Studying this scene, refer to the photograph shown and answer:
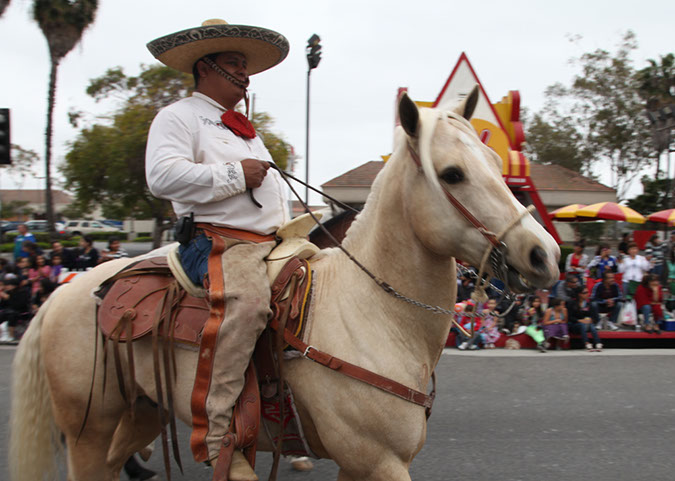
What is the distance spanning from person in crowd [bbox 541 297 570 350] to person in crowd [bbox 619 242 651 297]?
112 inches

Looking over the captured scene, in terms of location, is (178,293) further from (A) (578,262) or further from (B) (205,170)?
(A) (578,262)

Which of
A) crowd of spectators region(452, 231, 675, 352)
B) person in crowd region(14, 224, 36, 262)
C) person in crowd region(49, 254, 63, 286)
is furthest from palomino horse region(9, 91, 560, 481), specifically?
person in crowd region(14, 224, 36, 262)

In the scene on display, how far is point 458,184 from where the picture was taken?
2.08 m

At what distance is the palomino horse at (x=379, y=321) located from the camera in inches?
81.5

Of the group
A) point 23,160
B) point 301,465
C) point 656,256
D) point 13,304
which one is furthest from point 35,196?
point 301,465

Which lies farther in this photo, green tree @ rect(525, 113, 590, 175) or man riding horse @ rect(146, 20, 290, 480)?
green tree @ rect(525, 113, 590, 175)

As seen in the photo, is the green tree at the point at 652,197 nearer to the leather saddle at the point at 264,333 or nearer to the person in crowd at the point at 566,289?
the person in crowd at the point at 566,289

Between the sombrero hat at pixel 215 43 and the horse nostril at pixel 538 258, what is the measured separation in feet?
5.35

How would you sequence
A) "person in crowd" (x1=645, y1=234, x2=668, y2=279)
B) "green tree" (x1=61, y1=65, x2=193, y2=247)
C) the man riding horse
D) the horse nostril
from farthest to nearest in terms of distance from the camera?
"green tree" (x1=61, y1=65, x2=193, y2=247), "person in crowd" (x1=645, y1=234, x2=668, y2=279), the man riding horse, the horse nostril

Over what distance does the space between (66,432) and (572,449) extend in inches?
143

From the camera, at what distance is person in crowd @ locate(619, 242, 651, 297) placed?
10.4 metres

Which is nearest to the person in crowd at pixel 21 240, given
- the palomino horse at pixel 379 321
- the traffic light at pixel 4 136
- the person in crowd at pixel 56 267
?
the person in crowd at pixel 56 267

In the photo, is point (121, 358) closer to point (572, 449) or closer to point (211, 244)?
point (211, 244)

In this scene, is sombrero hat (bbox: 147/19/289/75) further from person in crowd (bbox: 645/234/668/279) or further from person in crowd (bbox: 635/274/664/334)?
person in crowd (bbox: 645/234/668/279)
